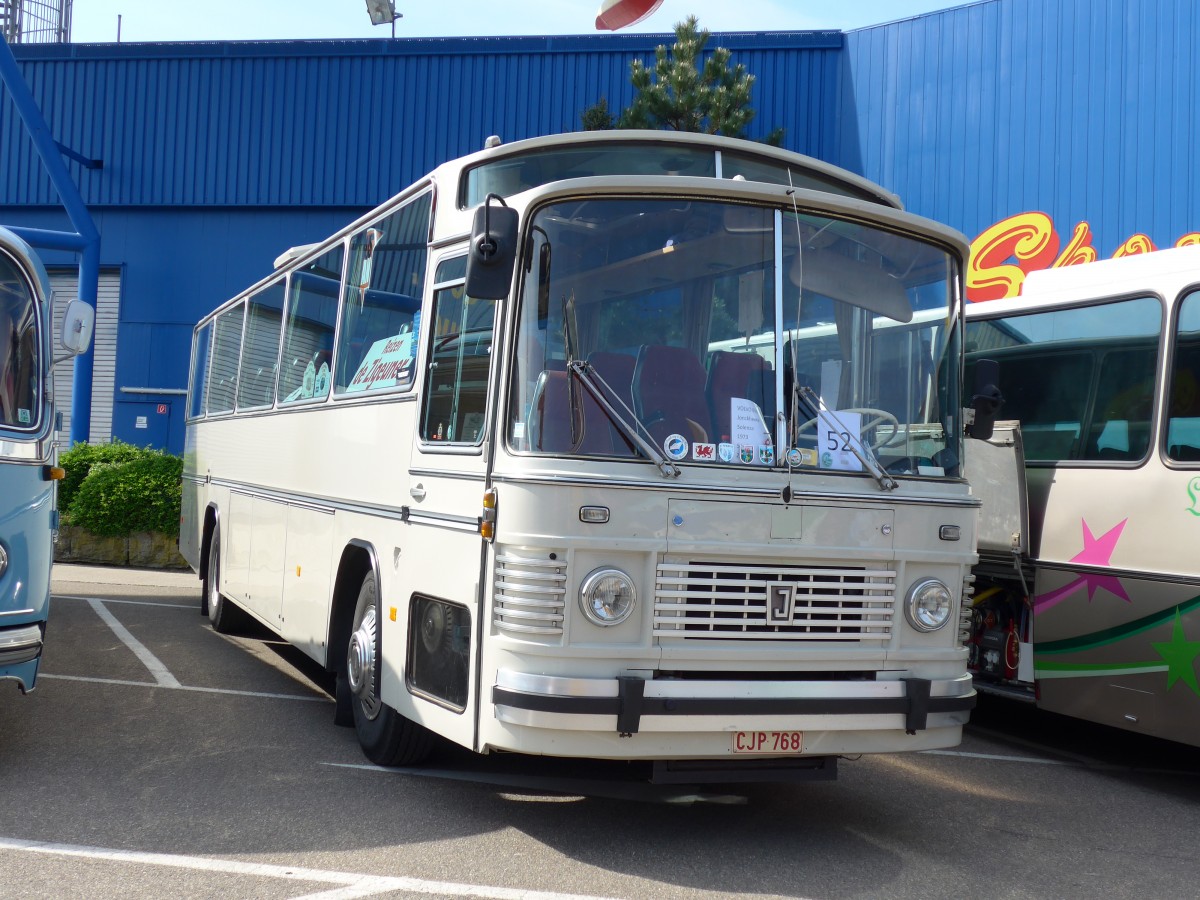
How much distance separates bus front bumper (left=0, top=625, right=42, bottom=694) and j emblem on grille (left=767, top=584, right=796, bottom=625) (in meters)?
3.63

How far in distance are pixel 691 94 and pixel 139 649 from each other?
947 cm

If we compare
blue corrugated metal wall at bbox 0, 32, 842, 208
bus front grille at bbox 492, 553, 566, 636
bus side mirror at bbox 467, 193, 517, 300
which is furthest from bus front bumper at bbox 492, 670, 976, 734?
blue corrugated metal wall at bbox 0, 32, 842, 208

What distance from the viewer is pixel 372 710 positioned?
645 cm

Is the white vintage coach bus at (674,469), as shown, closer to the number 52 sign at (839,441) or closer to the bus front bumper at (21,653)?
the number 52 sign at (839,441)

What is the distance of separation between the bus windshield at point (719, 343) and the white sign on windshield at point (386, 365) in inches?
51.7

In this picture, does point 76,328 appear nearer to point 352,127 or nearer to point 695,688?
point 695,688

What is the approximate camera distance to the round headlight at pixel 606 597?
490 cm

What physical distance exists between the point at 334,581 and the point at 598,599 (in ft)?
8.66

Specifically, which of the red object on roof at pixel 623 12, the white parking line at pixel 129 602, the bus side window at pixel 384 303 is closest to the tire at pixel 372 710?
the bus side window at pixel 384 303

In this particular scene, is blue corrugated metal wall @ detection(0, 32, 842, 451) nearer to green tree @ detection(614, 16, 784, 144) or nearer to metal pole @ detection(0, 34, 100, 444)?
metal pole @ detection(0, 34, 100, 444)

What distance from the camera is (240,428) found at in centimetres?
1027

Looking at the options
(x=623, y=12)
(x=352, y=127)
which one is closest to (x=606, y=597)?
(x=623, y=12)

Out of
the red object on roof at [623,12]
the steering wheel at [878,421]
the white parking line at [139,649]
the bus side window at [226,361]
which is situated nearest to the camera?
the steering wheel at [878,421]

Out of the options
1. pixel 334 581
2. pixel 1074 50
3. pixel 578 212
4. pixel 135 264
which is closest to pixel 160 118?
pixel 135 264
